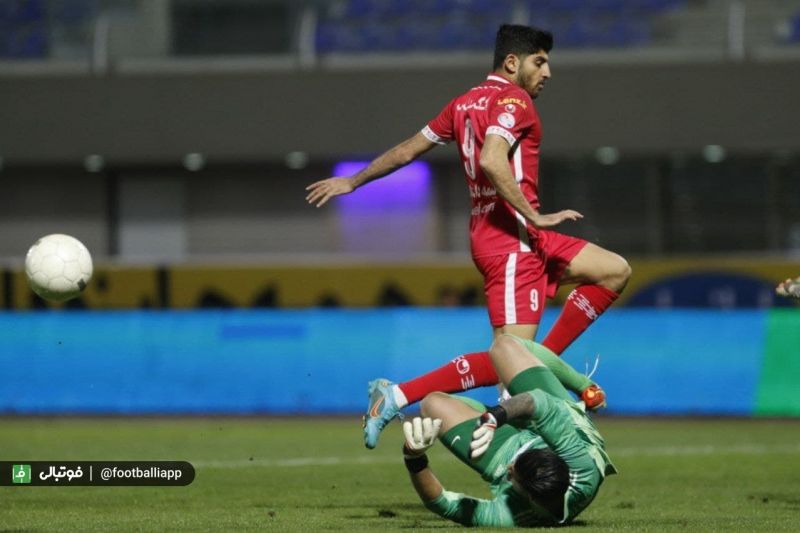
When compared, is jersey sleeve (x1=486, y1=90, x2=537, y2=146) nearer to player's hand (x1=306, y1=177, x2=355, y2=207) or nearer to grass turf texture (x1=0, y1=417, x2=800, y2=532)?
player's hand (x1=306, y1=177, x2=355, y2=207)

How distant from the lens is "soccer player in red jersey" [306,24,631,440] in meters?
8.29

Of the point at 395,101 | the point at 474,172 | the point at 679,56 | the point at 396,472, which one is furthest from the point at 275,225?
the point at 474,172

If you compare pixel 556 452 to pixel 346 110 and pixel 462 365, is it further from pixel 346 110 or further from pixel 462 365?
pixel 346 110

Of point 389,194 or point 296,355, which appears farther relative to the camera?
point 389,194

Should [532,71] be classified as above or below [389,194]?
above

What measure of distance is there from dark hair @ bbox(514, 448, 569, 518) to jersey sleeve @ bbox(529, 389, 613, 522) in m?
0.07

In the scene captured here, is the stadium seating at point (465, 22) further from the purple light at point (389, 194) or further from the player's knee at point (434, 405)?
the player's knee at point (434, 405)

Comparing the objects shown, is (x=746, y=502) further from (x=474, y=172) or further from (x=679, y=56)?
(x=679, y=56)

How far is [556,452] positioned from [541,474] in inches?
6.1

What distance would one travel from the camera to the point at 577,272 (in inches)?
337

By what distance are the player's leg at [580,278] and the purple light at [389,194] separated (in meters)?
16.9

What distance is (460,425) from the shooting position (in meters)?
6.98

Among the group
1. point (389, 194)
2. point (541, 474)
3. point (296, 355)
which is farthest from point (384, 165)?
point (389, 194)

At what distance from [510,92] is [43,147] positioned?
18.3 meters
